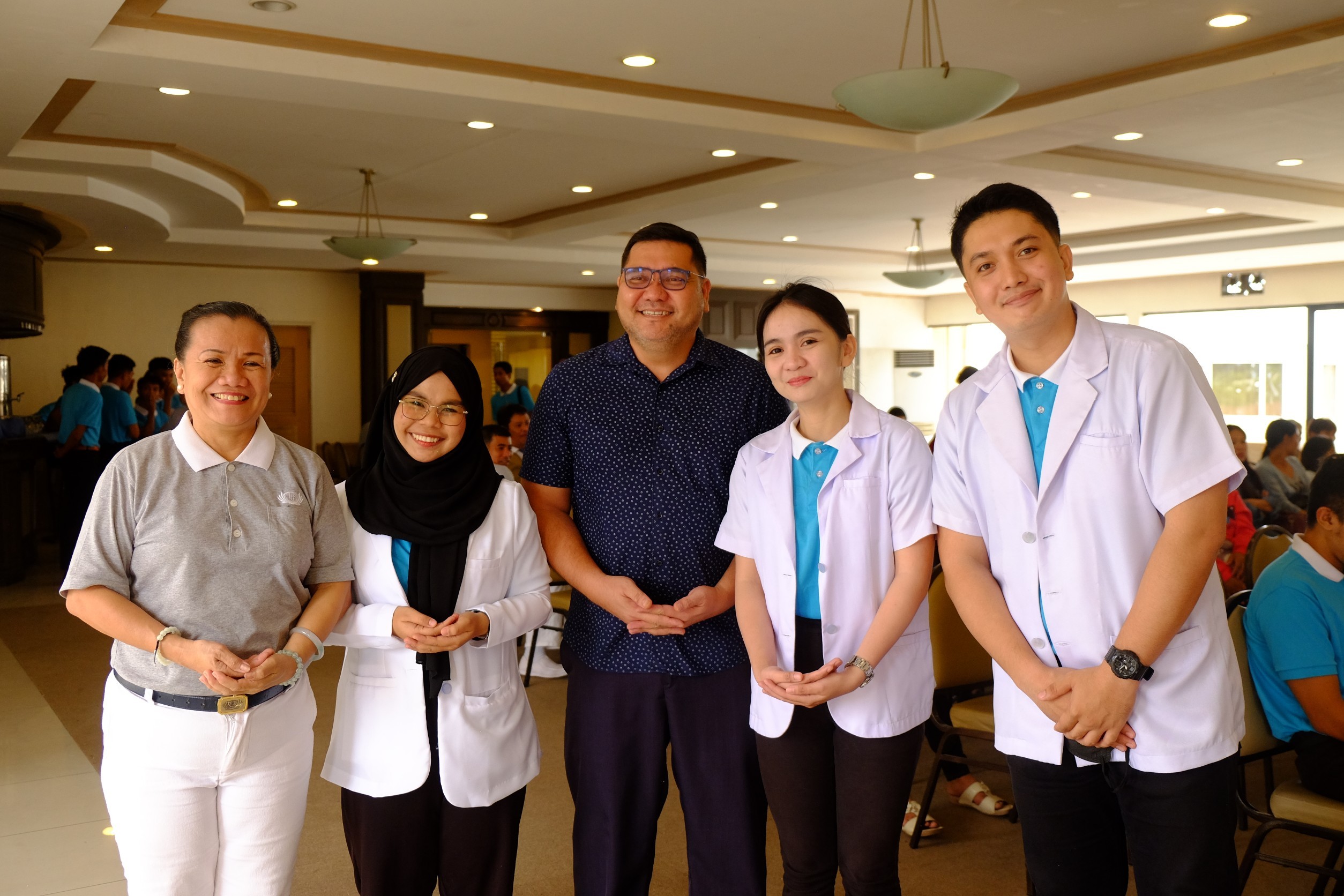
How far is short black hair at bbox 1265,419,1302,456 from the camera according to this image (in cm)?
774

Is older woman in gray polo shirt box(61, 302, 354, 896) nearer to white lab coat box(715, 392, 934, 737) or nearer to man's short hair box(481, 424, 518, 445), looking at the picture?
white lab coat box(715, 392, 934, 737)

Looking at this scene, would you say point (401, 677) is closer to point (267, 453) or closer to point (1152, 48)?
point (267, 453)

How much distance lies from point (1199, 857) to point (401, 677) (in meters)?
1.57

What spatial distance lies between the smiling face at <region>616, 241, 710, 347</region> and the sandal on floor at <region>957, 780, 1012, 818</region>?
89.3 inches

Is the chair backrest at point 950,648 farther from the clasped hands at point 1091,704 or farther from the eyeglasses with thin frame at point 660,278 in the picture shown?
the clasped hands at point 1091,704

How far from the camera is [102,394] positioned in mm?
9102

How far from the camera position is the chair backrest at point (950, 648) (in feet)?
11.6

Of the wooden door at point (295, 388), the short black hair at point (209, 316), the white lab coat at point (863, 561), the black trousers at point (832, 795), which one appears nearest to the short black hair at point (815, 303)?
the white lab coat at point (863, 561)

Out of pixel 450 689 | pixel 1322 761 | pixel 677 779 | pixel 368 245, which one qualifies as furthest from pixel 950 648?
pixel 368 245

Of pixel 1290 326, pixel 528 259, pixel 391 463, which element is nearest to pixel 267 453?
pixel 391 463

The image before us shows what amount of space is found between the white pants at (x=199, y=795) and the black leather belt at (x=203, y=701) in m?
0.01

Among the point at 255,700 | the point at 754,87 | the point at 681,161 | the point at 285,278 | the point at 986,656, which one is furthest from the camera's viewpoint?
the point at 285,278

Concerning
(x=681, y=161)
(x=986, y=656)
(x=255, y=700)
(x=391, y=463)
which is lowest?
(x=986, y=656)

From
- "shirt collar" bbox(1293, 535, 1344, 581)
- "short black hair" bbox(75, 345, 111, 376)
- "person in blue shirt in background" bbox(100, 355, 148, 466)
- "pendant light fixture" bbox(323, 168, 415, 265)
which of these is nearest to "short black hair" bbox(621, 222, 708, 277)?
"shirt collar" bbox(1293, 535, 1344, 581)
